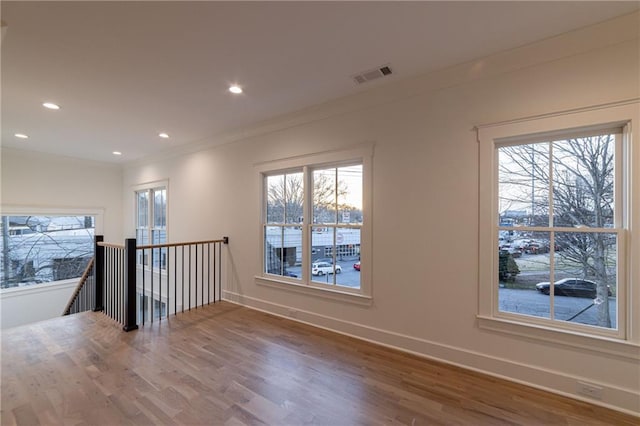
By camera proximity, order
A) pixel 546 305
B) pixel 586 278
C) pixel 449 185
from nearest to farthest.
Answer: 1. pixel 586 278
2. pixel 546 305
3. pixel 449 185

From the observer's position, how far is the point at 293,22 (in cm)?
183

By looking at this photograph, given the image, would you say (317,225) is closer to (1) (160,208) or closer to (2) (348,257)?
(2) (348,257)

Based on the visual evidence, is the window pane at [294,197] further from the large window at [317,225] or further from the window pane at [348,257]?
the window pane at [348,257]

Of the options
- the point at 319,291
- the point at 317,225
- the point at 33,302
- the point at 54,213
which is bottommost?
the point at 33,302

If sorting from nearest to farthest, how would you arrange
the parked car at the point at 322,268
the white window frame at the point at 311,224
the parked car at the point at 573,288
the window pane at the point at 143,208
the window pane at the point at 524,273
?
the parked car at the point at 573,288 → the window pane at the point at 524,273 → the white window frame at the point at 311,224 → the parked car at the point at 322,268 → the window pane at the point at 143,208

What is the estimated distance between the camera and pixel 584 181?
200cm

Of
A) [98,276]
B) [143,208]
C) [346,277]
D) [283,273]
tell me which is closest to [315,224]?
[346,277]

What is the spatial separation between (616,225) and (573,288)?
54 centimetres

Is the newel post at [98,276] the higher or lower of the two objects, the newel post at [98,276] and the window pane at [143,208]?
the lower

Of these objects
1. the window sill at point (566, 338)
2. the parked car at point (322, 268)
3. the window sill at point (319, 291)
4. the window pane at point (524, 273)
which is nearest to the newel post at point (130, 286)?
the window sill at point (319, 291)

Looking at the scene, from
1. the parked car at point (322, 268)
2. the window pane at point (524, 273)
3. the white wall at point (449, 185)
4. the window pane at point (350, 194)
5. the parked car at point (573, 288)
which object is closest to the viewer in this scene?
the white wall at point (449, 185)

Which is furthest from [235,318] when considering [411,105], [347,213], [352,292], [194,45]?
[411,105]

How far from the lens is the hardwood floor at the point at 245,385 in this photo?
5.64 ft

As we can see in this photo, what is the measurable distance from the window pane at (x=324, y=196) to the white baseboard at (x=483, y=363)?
1.18 metres
